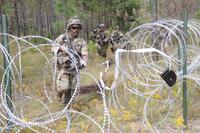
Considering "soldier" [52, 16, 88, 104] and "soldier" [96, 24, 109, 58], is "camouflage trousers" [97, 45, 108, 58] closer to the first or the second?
"soldier" [96, 24, 109, 58]

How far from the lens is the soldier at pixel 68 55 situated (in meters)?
6.78

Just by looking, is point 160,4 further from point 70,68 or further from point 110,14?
point 70,68

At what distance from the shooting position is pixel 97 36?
45.1 feet

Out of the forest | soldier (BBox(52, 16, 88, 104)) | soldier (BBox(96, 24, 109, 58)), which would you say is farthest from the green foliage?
soldier (BBox(52, 16, 88, 104))

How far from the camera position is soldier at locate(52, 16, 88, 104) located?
22.2 feet

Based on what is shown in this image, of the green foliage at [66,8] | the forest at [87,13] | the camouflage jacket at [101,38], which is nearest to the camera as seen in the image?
the camouflage jacket at [101,38]

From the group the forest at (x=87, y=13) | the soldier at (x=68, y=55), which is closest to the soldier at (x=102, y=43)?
the forest at (x=87, y=13)

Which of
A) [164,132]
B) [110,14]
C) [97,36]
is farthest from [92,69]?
[110,14]

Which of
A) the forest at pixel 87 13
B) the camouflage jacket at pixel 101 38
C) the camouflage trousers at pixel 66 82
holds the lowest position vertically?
the camouflage trousers at pixel 66 82

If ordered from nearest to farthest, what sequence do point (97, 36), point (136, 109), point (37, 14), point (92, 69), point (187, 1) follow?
point (136, 109) < point (92, 69) < point (97, 36) < point (187, 1) < point (37, 14)

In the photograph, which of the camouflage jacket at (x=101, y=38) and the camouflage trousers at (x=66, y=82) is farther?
the camouflage jacket at (x=101, y=38)

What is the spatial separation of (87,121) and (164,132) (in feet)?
4.03

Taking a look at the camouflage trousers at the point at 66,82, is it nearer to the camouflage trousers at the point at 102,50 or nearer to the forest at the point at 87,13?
the camouflage trousers at the point at 102,50

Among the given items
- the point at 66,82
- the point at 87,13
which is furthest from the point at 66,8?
the point at 66,82
